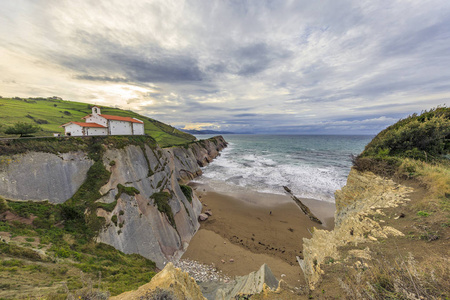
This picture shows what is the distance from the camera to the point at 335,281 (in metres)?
5.87

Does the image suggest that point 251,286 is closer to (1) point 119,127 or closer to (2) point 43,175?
(2) point 43,175

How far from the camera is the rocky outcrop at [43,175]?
9844mm

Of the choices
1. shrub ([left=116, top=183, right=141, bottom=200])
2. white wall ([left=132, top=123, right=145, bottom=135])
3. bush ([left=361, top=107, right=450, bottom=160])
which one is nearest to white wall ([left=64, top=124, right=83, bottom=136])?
white wall ([left=132, top=123, right=145, bottom=135])

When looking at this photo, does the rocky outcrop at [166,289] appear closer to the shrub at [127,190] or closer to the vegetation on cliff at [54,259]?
the vegetation on cliff at [54,259]

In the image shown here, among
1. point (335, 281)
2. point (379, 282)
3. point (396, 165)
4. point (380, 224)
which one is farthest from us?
point (396, 165)

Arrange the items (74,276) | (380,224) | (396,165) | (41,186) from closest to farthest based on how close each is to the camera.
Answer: (74,276), (380,224), (41,186), (396,165)

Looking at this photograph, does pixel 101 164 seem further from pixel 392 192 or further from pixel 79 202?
pixel 392 192

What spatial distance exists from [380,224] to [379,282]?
6396 mm

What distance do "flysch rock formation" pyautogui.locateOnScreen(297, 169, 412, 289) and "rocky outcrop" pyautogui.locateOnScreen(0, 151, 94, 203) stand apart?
55.3 feet

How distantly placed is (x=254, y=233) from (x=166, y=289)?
51.2 feet

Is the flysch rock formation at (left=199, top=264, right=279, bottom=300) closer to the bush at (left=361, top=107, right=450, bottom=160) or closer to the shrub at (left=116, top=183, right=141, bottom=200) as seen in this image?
the shrub at (left=116, top=183, right=141, bottom=200)

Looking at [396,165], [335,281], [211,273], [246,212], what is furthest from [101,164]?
[396,165]

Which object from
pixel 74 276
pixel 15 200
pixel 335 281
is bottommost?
pixel 74 276

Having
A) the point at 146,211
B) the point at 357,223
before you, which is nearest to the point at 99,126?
the point at 146,211
